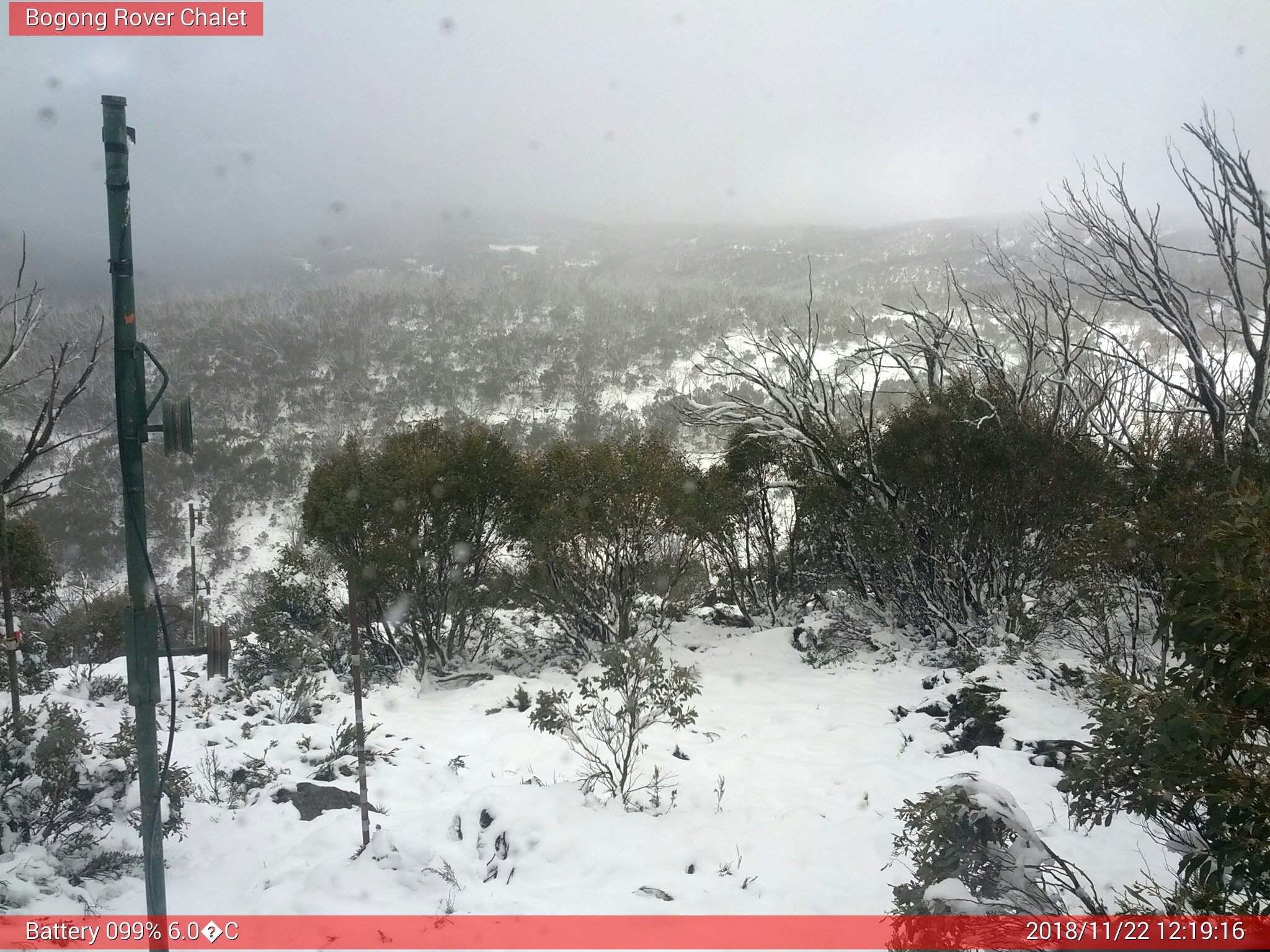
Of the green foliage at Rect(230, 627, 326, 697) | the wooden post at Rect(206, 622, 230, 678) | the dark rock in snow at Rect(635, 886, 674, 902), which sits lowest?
the green foliage at Rect(230, 627, 326, 697)

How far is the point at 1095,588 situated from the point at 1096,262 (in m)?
3.30

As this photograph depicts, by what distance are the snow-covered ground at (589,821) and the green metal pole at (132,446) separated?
1.61 metres

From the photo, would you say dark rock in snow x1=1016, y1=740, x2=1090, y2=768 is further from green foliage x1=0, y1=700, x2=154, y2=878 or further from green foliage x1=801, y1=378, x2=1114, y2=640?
green foliage x1=0, y1=700, x2=154, y2=878

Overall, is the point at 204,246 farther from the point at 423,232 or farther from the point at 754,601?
the point at 754,601

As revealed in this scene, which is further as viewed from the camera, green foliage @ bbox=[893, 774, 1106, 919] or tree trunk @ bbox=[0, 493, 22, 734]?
tree trunk @ bbox=[0, 493, 22, 734]

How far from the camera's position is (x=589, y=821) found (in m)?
5.05

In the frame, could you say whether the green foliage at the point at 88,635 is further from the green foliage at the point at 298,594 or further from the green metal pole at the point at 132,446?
the green metal pole at the point at 132,446

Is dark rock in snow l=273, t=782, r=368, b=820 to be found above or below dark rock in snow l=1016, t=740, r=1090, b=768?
below

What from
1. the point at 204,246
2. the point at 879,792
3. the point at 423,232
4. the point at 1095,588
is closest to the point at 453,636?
the point at 879,792

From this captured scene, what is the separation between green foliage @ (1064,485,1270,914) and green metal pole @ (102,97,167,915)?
3.60 metres

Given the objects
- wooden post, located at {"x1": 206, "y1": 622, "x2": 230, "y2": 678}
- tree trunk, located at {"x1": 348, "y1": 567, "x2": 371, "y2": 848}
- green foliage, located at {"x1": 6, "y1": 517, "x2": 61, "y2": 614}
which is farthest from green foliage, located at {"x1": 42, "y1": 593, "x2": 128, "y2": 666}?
tree trunk, located at {"x1": 348, "y1": 567, "x2": 371, "y2": 848}

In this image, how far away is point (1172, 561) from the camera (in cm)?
627

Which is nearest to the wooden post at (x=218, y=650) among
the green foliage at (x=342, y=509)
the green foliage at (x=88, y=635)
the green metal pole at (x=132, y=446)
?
the green foliage at (x=342, y=509)

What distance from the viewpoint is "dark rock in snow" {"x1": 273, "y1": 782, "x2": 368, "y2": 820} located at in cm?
530
